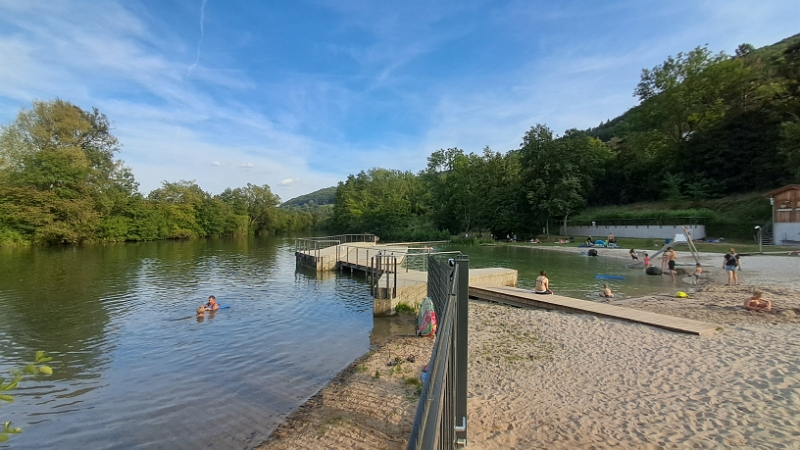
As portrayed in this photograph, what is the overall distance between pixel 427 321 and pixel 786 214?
3292 cm

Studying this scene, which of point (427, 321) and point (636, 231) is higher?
point (636, 231)

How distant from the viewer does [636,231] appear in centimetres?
4266

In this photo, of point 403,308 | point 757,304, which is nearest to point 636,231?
point 757,304

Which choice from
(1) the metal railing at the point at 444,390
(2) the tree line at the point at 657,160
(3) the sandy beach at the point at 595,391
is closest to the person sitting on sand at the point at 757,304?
(3) the sandy beach at the point at 595,391

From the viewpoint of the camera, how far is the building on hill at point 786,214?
28750mm

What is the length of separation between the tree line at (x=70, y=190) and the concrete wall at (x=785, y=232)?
66.5m

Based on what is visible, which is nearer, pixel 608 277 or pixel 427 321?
pixel 427 321

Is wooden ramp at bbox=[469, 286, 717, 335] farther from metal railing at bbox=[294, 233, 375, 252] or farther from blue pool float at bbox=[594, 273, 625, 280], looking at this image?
metal railing at bbox=[294, 233, 375, 252]

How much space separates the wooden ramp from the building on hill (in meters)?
27.1

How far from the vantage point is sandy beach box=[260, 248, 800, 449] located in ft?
16.2

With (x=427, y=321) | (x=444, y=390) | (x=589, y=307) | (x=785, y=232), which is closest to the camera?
(x=444, y=390)

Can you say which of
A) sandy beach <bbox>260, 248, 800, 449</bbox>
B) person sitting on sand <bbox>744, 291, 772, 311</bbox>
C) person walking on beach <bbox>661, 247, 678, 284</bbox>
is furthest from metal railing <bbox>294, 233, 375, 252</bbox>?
person sitting on sand <bbox>744, 291, 772, 311</bbox>

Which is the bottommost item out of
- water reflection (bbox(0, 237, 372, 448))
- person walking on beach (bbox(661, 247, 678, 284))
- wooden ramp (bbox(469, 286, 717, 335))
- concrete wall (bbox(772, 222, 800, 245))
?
water reflection (bbox(0, 237, 372, 448))

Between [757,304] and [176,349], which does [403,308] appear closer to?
[176,349]
